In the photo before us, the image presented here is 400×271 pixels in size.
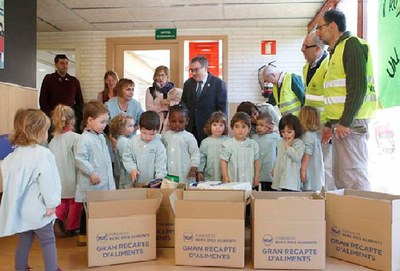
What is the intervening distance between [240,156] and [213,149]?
29 centimetres

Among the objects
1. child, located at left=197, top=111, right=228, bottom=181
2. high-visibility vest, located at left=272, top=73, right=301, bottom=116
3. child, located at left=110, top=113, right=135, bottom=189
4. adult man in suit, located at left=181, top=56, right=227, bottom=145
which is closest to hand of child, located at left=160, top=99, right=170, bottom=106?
adult man in suit, located at left=181, top=56, right=227, bottom=145

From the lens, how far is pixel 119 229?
8.01 feet

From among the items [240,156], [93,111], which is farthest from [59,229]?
[240,156]

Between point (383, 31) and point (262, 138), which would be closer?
point (383, 31)

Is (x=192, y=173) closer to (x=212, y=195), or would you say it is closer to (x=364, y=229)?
(x=212, y=195)

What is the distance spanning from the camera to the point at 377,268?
2371mm

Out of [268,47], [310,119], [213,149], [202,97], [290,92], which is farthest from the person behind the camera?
[268,47]

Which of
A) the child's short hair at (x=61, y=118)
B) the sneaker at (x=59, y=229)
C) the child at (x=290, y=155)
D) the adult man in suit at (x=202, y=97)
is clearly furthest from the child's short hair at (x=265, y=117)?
the sneaker at (x=59, y=229)

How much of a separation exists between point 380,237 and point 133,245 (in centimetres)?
152

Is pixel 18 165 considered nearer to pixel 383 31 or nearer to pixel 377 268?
pixel 377 268

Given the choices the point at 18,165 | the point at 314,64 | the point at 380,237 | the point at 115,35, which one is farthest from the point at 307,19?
the point at 18,165

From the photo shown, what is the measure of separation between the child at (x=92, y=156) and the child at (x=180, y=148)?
1.77ft

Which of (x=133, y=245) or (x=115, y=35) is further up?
(x=115, y=35)

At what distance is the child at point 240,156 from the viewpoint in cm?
329
